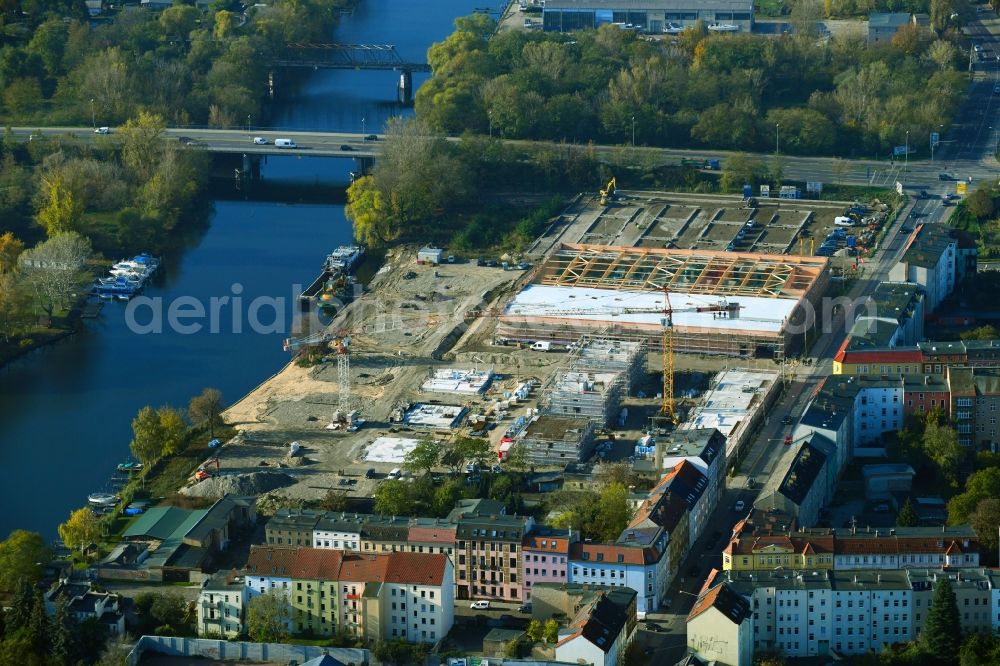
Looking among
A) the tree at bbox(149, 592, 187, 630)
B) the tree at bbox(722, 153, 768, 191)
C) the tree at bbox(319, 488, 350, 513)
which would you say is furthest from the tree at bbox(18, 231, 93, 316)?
the tree at bbox(722, 153, 768, 191)

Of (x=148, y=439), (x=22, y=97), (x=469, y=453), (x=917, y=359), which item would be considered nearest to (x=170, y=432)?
(x=148, y=439)

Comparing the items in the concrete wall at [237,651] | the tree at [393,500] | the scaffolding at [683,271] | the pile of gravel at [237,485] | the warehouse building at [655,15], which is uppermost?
the warehouse building at [655,15]

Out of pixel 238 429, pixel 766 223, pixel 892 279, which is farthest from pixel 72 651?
pixel 766 223

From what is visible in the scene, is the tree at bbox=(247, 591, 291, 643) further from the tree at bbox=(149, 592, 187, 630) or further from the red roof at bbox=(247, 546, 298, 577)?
the tree at bbox=(149, 592, 187, 630)

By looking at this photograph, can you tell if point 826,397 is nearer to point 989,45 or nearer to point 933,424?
point 933,424

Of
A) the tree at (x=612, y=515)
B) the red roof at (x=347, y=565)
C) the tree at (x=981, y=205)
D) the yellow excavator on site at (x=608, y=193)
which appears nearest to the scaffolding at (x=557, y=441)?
the tree at (x=612, y=515)

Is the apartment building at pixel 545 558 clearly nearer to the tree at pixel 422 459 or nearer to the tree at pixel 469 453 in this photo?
the tree at pixel 422 459
